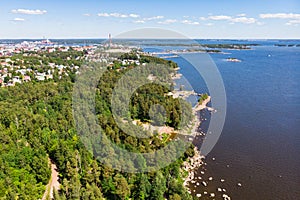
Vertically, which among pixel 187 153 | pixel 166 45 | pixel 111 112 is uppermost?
pixel 166 45

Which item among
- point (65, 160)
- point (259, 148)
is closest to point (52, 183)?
point (65, 160)

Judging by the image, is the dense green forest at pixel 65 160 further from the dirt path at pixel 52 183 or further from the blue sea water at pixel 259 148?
the blue sea water at pixel 259 148

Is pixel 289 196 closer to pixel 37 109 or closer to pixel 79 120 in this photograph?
pixel 79 120

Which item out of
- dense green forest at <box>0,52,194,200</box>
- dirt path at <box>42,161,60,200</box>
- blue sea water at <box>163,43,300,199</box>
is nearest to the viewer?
dense green forest at <box>0,52,194,200</box>

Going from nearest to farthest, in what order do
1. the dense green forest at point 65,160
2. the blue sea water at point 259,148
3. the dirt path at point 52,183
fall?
1. the dense green forest at point 65,160
2. the dirt path at point 52,183
3. the blue sea water at point 259,148

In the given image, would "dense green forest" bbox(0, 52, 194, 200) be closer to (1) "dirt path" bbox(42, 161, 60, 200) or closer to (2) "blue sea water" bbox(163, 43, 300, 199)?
(1) "dirt path" bbox(42, 161, 60, 200)

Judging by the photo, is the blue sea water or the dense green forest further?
the blue sea water

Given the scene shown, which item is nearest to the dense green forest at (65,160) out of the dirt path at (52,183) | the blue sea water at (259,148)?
the dirt path at (52,183)

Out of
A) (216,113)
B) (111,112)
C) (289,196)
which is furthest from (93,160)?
(216,113)

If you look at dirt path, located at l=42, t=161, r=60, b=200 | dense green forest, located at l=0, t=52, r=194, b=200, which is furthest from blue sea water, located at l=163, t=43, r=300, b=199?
dirt path, located at l=42, t=161, r=60, b=200
